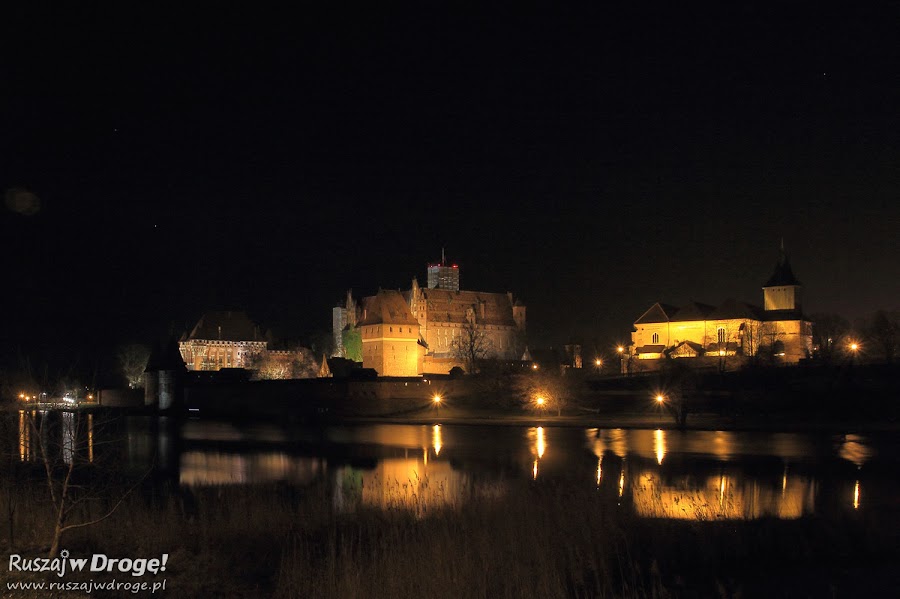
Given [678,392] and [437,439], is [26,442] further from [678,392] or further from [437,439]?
[678,392]

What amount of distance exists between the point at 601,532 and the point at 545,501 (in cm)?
245

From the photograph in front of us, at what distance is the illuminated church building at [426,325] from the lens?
274ft

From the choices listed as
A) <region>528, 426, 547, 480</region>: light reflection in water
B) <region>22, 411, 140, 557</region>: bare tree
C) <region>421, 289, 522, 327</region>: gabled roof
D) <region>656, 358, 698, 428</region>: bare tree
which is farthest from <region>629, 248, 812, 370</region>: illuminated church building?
<region>22, 411, 140, 557</region>: bare tree

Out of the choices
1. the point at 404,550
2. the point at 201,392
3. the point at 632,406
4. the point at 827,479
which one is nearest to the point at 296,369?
the point at 201,392

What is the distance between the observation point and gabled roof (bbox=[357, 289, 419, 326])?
8369cm

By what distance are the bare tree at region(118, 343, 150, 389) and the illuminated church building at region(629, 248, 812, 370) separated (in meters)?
51.8

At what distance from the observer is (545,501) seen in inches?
617

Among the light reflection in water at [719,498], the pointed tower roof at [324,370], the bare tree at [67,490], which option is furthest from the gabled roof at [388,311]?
the bare tree at [67,490]

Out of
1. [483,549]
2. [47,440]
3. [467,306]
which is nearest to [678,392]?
[483,549]

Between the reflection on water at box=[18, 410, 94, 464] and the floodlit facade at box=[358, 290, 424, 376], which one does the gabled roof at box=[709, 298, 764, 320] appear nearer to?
the floodlit facade at box=[358, 290, 424, 376]

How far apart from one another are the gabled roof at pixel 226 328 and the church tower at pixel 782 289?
54136 mm

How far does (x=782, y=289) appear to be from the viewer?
90.6 metres

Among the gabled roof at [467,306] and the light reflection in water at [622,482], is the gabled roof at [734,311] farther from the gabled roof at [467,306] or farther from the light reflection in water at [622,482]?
the light reflection in water at [622,482]

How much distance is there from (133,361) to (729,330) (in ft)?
205
